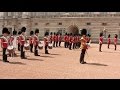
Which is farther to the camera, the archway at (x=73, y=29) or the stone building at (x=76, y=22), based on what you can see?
the archway at (x=73, y=29)

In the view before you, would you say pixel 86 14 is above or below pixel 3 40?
above

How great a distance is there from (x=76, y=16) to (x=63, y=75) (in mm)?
37778

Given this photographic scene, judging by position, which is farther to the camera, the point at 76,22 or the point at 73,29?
the point at 73,29

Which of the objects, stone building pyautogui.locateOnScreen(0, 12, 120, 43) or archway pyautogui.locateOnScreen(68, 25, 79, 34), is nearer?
stone building pyautogui.locateOnScreen(0, 12, 120, 43)

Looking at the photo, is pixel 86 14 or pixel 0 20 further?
pixel 0 20

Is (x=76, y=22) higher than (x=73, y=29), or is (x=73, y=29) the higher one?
(x=76, y=22)

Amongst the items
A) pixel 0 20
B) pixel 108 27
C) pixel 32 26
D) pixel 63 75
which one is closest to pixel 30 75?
pixel 63 75
